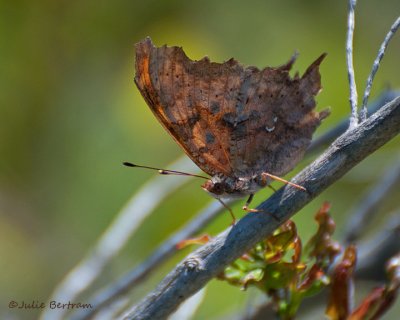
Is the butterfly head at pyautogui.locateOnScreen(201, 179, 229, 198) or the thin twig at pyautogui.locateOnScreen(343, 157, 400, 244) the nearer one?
the butterfly head at pyautogui.locateOnScreen(201, 179, 229, 198)

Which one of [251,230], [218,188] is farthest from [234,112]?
[251,230]

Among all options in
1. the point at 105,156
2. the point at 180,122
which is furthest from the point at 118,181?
the point at 180,122

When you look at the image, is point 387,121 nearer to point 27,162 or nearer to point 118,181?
point 118,181

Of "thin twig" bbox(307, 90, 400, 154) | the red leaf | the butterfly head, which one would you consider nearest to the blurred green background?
"thin twig" bbox(307, 90, 400, 154)

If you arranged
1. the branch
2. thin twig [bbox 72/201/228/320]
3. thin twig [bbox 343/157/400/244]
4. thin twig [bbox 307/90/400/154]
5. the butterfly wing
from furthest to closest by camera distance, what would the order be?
thin twig [bbox 343/157/400/244], thin twig [bbox 72/201/228/320], thin twig [bbox 307/90/400/154], the butterfly wing, the branch

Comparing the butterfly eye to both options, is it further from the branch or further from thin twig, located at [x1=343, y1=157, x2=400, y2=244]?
thin twig, located at [x1=343, y1=157, x2=400, y2=244]

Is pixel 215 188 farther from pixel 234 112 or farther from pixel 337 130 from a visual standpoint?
pixel 337 130

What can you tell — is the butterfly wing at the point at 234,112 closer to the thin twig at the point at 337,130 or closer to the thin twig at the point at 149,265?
the thin twig at the point at 337,130

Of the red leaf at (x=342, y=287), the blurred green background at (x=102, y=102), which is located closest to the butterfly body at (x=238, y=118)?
the red leaf at (x=342, y=287)
